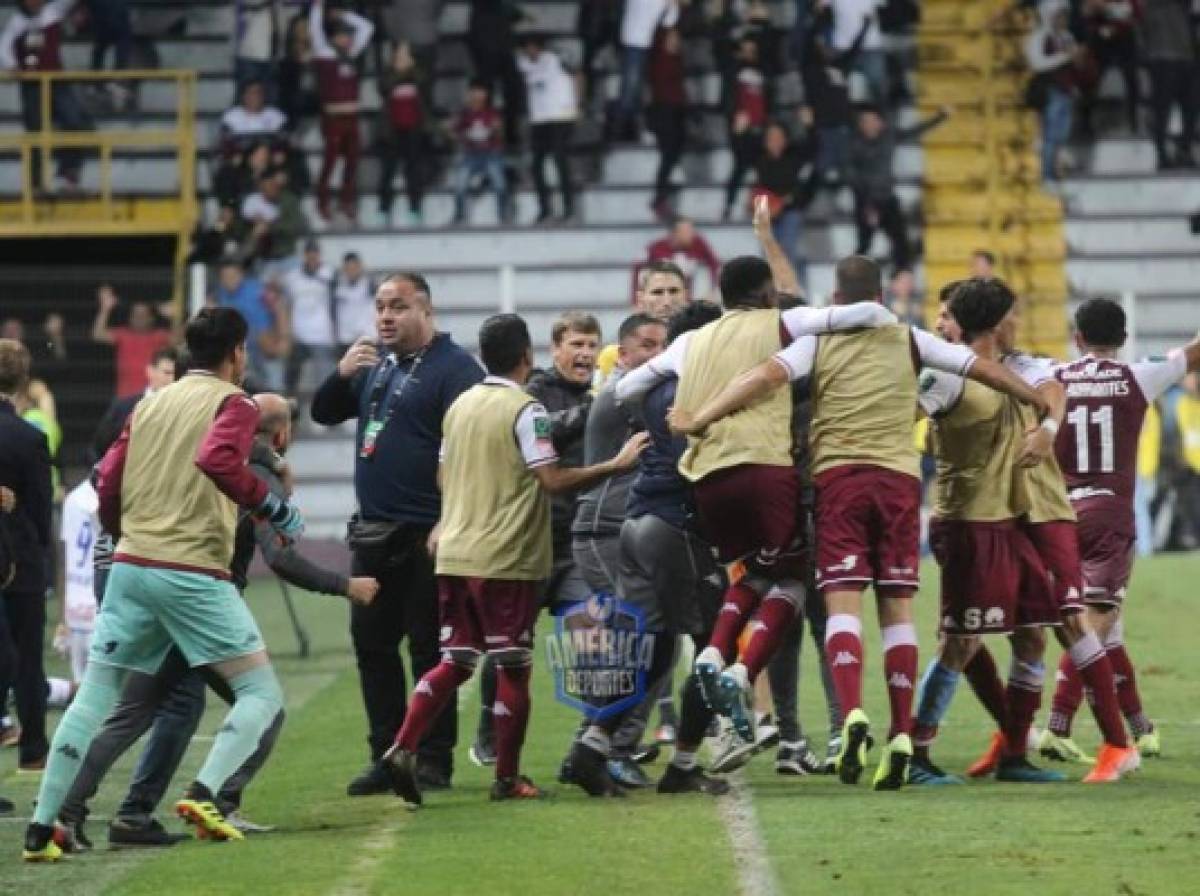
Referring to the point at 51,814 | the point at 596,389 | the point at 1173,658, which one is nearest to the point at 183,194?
the point at 1173,658

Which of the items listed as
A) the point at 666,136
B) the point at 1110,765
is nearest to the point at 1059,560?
the point at 1110,765

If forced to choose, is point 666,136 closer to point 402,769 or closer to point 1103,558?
point 1103,558

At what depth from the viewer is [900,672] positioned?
38.7 ft

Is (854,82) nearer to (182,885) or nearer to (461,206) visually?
(461,206)

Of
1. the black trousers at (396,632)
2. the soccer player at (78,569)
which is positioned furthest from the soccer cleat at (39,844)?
the soccer player at (78,569)

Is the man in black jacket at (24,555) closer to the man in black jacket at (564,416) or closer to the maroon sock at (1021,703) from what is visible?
the man in black jacket at (564,416)

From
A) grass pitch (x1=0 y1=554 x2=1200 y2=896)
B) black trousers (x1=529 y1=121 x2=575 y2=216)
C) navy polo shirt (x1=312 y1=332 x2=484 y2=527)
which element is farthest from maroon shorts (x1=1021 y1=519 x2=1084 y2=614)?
black trousers (x1=529 y1=121 x2=575 y2=216)

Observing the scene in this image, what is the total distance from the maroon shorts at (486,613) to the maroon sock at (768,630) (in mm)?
844

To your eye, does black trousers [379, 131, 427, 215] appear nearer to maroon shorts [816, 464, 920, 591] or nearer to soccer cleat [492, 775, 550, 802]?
soccer cleat [492, 775, 550, 802]

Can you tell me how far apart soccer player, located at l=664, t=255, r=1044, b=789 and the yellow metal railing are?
59.4 ft

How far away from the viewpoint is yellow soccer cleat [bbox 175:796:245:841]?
11.2m

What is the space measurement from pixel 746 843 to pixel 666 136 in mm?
20788

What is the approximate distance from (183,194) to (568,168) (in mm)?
3764

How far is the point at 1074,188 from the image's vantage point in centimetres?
3253
